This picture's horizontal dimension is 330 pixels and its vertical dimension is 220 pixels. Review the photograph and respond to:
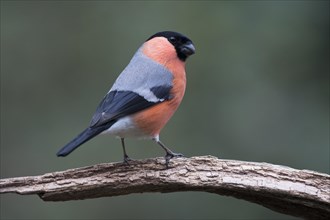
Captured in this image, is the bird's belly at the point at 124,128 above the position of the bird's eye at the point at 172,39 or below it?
below

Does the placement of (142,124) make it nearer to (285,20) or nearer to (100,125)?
(100,125)

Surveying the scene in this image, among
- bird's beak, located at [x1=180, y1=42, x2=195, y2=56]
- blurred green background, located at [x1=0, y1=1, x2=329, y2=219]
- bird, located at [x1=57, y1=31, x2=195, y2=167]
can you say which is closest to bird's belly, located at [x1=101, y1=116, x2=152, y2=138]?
bird, located at [x1=57, y1=31, x2=195, y2=167]

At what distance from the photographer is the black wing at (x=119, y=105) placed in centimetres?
444

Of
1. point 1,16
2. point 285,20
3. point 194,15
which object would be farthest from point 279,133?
point 1,16

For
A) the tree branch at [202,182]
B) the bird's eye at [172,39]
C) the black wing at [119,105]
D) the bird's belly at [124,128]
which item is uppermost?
the bird's eye at [172,39]

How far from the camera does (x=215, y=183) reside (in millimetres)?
4301

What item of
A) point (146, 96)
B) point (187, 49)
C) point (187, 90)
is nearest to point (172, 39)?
point (187, 49)

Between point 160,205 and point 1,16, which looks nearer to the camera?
point 160,205

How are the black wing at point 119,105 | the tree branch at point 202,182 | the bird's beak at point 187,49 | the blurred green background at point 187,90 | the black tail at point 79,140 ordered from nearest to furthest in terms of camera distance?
the black tail at point 79,140 → the tree branch at point 202,182 → the black wing at point 119,105 → the bird's beak at point 187,49 → the blurred green background at point 187,90

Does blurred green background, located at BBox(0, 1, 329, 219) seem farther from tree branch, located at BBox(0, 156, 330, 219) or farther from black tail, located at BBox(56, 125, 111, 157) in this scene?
black tail, located at BBox(56, 125, 111, 157)

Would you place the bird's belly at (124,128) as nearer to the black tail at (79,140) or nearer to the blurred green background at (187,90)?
the black tail at (79,140)

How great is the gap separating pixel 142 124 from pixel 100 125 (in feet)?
1.09

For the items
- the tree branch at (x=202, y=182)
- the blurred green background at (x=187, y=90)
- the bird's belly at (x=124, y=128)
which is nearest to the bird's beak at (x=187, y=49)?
the bird's belly at (x=124, y=128)

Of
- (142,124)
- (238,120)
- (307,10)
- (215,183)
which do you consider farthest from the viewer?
(238,120)
